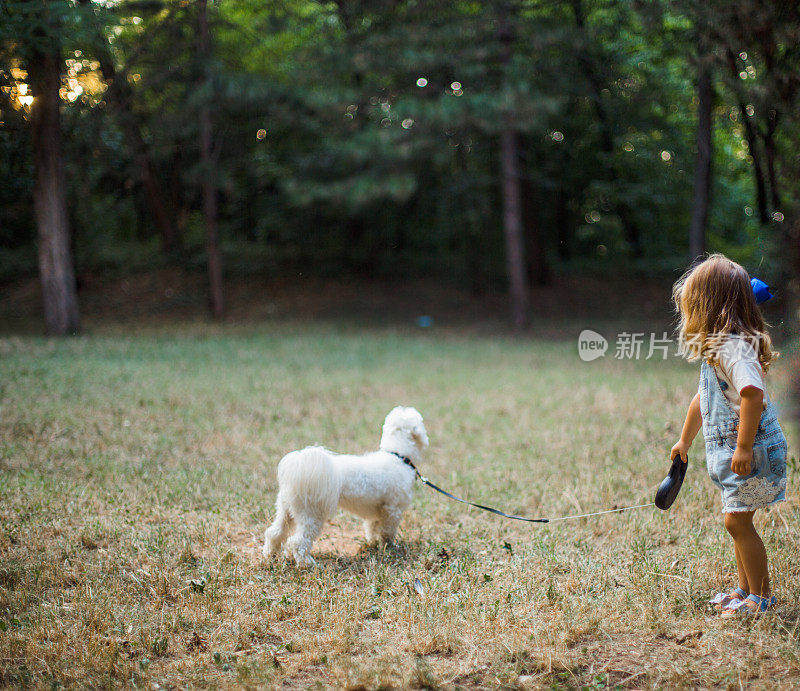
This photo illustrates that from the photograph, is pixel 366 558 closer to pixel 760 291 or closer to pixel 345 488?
pixel 345 488

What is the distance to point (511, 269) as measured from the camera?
17.2 metres

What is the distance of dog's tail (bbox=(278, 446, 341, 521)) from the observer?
3.82 meters

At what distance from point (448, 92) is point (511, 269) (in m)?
4.68

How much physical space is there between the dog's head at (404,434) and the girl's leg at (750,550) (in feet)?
6.14

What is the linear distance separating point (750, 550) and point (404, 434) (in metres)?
2.07

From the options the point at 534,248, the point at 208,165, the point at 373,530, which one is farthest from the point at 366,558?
the point at 534,248

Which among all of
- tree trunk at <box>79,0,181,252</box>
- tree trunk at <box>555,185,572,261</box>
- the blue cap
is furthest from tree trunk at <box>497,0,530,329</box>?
the blue cap

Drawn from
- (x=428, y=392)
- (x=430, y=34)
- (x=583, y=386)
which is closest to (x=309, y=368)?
(x=428, y=392)

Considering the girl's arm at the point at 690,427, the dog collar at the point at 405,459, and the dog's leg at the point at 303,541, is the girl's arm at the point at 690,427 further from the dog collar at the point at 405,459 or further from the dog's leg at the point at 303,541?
the dog's leg at the point at 303,541

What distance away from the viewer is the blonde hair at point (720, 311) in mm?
3148

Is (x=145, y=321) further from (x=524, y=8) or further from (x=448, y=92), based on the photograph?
(x=524, y=8)

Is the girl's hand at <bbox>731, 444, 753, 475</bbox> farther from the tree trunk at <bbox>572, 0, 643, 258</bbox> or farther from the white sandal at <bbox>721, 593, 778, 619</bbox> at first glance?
the tree trunk at <bbox>572, 0, 643, 258</bbox>

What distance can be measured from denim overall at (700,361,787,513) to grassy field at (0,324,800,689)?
62cm

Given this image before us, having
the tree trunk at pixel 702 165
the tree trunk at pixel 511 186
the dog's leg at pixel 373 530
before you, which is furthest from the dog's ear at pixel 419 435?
the tree trunk at pixel 511 186
